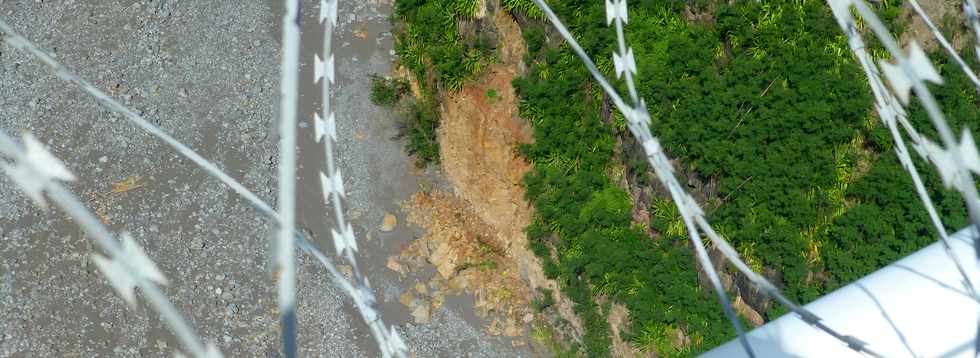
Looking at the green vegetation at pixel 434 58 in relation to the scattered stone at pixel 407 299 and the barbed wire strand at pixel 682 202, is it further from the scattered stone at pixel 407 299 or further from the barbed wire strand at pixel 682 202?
the barbed wire strand at pixel 682 202

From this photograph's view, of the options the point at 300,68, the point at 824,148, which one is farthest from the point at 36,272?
the point at 824,148

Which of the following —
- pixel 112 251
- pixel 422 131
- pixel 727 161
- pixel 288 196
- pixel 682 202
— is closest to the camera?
pixel 112 251

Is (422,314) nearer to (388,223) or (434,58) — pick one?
(388,223)

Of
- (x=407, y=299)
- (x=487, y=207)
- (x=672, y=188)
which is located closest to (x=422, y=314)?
(x=407, y=299)

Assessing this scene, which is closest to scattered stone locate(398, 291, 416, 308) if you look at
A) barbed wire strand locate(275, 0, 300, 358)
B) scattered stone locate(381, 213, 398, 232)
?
scattered stone locate(381, 213, 398, 232)

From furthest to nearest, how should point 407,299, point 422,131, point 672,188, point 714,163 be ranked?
1. point 422,131
2. point 407,299
3. point 714,163
4. point 672,188

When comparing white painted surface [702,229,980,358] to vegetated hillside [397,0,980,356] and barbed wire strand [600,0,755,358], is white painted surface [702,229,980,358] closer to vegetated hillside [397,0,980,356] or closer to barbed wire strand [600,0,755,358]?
barbed wire strand [600,0,755,358]
